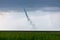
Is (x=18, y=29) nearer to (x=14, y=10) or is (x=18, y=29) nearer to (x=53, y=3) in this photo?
(x=14, y=10)

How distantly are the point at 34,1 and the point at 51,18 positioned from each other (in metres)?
0.18

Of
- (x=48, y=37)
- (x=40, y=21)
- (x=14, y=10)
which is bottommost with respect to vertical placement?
(x=48, y=37)

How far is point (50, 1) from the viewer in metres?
1.02

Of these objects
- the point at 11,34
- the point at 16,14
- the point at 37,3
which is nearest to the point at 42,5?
the point at 37,3

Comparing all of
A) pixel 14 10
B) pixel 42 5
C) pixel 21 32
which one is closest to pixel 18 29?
pixel 21 32

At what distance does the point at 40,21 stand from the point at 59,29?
0.49ft

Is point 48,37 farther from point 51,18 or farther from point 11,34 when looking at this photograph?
point 11,34

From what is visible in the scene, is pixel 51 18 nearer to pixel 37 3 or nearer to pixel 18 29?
pixel 37 3

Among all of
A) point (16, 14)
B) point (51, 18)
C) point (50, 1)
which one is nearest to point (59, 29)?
point (51, 18)

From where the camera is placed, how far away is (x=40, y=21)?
1.01 meters

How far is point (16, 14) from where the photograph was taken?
1034mm

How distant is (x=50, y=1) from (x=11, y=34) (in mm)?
377

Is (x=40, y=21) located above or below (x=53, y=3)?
below

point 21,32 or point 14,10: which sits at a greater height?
point 14,10
